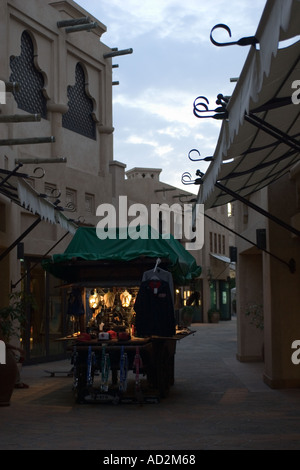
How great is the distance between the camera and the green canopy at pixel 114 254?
41.5ft

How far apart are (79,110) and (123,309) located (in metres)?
11.1

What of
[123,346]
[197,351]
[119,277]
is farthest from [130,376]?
[197,351]

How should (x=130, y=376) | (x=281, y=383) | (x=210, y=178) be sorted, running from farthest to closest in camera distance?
(x=130, y=376) → (x=281, y=383) → (x=210, y=178)

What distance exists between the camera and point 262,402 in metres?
11.3

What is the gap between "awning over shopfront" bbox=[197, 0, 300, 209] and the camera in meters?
4.82

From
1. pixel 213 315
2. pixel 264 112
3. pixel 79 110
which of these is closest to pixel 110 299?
pixel 264 112

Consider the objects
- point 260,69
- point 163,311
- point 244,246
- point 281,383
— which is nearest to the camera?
point 260,69

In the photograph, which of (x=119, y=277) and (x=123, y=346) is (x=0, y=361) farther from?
(x=119, y=277)

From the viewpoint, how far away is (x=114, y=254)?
12.8 metres

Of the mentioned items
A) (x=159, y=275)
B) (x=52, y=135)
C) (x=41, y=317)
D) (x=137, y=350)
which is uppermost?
(x=52, y=135)

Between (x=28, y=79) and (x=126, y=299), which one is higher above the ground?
(x=28, y=79)

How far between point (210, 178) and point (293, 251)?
157 inches

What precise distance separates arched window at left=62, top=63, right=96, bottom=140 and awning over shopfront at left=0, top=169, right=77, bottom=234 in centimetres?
886

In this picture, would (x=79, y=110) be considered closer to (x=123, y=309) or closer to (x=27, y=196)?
(x=123, y=309)
